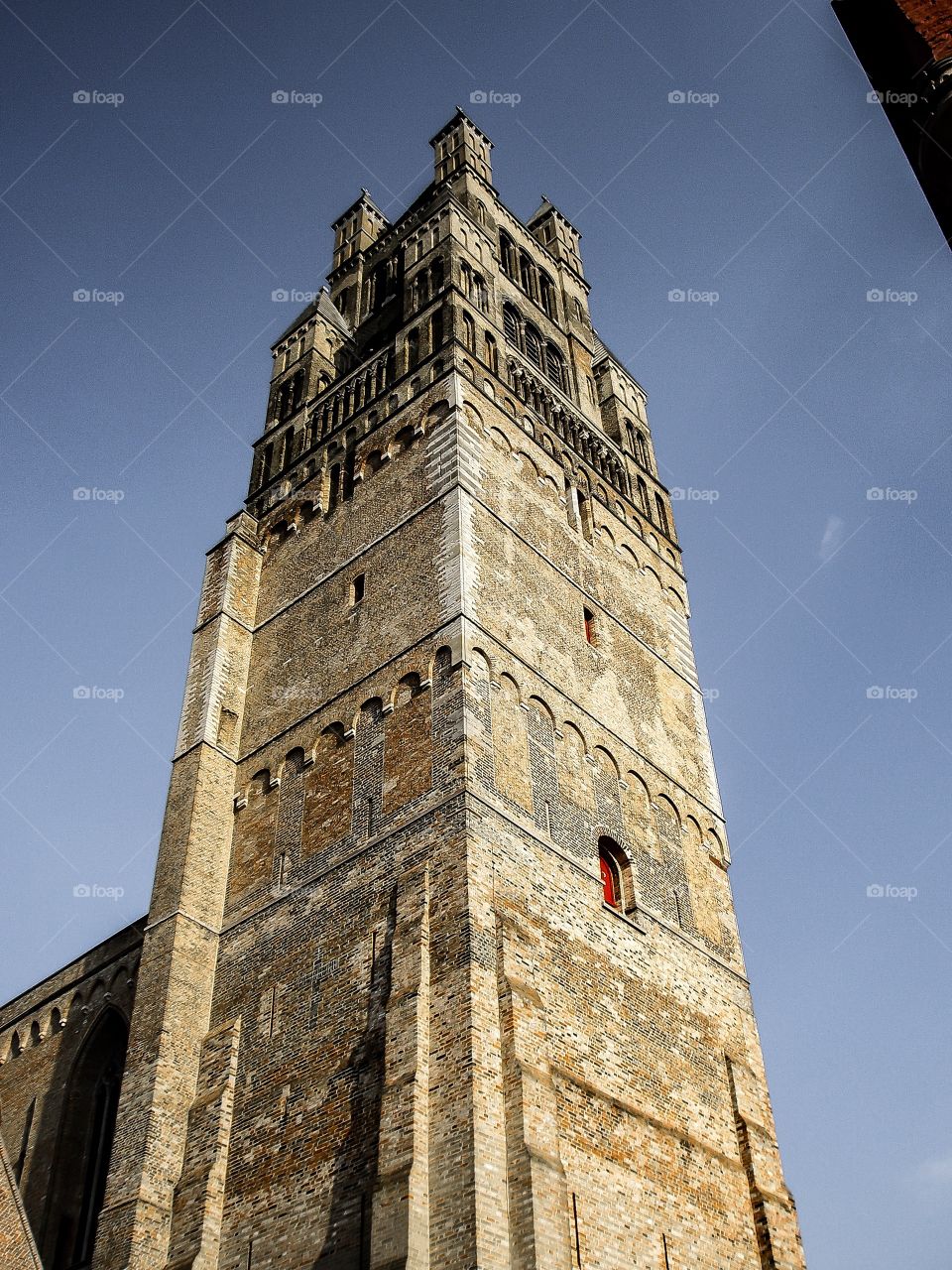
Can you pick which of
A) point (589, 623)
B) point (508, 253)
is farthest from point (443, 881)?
point (508, 253)

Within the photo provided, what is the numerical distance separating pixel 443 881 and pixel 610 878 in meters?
4.24

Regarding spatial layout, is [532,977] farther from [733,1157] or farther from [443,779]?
[733,1157]

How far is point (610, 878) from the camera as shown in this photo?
64.6 ft

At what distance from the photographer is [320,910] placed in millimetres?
17984

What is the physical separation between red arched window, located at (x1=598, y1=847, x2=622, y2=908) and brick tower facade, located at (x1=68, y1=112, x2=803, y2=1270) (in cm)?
5

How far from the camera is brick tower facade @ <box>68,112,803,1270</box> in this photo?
14.8 metres

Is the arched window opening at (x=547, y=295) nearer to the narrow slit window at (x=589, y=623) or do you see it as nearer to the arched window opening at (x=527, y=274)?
the arched window opening at (x=527, y=274)

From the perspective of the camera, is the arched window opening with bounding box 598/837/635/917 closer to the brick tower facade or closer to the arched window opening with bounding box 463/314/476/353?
the brick tower facade

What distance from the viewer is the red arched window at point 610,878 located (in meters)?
19.3

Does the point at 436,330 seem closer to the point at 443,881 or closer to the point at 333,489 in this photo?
the point at 333,489

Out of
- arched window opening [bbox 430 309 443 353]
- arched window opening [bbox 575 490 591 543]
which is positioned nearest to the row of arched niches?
arched window opening [bbox 575 490 591 543]

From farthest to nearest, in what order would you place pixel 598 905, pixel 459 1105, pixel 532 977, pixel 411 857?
pixel 598 905 → pixel 411 857 → pixel 532 977 → pixel 459 1105

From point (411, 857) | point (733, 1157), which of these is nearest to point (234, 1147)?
point (411, 857)

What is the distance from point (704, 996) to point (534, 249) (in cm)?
2218
